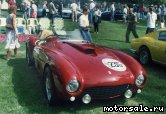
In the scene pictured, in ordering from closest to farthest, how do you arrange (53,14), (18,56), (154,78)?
(154,78), (18,56), (53,14)

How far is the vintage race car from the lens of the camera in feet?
32.2

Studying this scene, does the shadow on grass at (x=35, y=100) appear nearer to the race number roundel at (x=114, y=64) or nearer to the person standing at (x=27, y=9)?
the race number roundel at (x=114, y=64)

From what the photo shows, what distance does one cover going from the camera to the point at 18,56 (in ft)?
36.7

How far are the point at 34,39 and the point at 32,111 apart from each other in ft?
11.6

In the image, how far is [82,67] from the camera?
20.4 feet

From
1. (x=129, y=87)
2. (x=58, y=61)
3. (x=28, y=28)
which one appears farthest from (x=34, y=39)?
(x=28, y=28)

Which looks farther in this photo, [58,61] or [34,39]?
[34,39]

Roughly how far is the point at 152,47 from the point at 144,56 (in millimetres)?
564

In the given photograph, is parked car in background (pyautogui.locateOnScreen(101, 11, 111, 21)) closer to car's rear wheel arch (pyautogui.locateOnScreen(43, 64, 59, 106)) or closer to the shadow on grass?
the shadow on grass

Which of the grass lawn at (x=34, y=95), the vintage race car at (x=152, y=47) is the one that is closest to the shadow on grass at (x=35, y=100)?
the grass lawn at (x=34, y=95)

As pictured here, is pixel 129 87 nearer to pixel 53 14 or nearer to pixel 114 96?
pixel 114 96

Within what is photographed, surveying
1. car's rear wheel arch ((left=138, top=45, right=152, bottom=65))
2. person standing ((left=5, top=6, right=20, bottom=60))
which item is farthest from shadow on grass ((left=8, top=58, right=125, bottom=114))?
car's rear wheel arch ((left=138, top=45, right=152, bottom=65))

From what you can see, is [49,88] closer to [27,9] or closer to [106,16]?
[27,9]

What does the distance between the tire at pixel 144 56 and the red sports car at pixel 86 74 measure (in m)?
3.38
